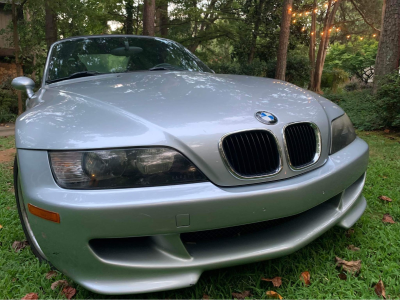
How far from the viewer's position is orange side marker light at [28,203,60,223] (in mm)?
1254

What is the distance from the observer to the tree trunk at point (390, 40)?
607cm

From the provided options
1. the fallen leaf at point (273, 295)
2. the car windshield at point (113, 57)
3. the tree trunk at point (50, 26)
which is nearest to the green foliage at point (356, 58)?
the tree trunk at point (50, 26)

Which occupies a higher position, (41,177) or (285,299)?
(41,177)

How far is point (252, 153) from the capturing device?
1.42 m

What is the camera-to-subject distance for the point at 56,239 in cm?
131

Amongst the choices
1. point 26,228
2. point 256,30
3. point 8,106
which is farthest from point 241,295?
point 256,30

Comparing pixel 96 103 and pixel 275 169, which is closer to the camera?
pixel 275 169

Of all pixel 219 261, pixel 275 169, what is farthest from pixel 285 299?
pixel 275 169

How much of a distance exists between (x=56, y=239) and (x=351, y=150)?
166 centimetres

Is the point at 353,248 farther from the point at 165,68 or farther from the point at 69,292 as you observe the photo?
the point at 165,68

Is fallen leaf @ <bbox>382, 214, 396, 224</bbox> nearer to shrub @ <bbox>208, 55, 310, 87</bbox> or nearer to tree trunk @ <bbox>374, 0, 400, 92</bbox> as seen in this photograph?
tree trunk @ <bbox>374, 0, 400, 92</bbox>

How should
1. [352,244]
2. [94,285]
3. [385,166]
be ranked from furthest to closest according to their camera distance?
[385,166] → [352,244] → [94,285]

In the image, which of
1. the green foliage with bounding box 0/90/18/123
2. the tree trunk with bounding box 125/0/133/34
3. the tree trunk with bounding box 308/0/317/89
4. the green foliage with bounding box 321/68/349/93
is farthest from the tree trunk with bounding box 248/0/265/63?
the green foliage with bounding box 0/90/18/123

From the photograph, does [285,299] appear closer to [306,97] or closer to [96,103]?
[306,97]
